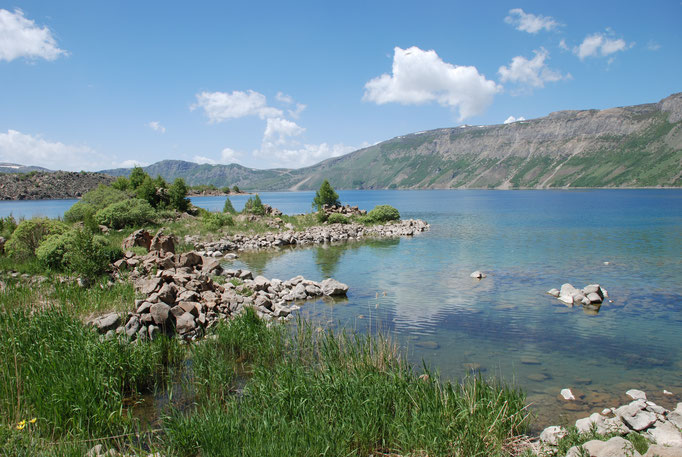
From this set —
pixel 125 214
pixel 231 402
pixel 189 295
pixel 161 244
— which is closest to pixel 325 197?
pixel 125 214

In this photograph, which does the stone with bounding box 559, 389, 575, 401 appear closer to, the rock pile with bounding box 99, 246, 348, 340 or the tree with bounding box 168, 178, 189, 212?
the rock pile with bounding box 99, 246, 348, 340

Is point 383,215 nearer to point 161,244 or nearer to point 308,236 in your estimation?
point 308,236

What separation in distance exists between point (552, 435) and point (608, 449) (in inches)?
60.0

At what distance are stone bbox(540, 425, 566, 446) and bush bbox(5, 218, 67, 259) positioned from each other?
2411 cm

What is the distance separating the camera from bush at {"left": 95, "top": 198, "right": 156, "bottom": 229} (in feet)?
116

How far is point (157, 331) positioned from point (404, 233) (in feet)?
123

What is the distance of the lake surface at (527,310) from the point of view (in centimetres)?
1074

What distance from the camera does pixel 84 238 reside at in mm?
17594

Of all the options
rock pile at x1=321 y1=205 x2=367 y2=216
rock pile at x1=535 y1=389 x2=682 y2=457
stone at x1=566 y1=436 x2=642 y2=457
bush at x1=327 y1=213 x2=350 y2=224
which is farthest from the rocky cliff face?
stone at x1=566 y1=436 x2=642 y2=457

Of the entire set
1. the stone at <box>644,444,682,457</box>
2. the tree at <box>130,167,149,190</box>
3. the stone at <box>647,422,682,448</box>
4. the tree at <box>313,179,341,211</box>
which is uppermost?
the tree at <box>130,167,149,190</box>

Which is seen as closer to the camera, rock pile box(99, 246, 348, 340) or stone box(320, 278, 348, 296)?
rock pile box(99, 246, 348, 340)

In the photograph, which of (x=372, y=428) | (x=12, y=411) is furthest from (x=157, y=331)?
(x=372, y=428)

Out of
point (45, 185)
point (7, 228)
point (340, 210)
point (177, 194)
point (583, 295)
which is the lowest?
point (583, 295)

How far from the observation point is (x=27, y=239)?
20953 millimetres
